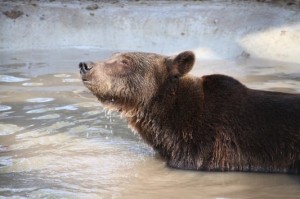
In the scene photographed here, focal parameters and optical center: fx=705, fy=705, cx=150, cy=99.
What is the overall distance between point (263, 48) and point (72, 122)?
6.02 meters

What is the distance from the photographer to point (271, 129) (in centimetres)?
682

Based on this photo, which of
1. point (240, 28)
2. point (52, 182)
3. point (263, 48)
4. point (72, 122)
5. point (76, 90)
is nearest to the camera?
point (52, 182)

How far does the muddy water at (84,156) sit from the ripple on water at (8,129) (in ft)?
0.04

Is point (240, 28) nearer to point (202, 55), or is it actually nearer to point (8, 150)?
point (202, 55)

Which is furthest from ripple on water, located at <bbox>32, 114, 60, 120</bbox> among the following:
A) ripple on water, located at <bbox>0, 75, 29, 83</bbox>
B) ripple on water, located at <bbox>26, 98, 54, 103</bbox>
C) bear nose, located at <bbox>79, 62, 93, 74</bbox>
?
ripple on water, located at <bbox>0, 75, 29, 83</bbox>

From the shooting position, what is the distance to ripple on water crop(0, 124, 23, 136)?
8.41 meters

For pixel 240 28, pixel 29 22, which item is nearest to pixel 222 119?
pixel 240 28

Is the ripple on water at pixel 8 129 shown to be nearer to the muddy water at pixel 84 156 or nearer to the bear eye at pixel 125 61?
the muddy water at pixel 84 156

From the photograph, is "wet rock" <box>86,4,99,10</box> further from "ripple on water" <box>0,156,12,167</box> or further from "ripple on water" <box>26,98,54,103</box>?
"ripple on water" <box>0,156,12,167</box>

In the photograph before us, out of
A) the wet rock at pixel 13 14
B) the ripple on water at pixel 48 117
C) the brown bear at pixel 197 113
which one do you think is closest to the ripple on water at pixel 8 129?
the ripple on water at pixel 48 117

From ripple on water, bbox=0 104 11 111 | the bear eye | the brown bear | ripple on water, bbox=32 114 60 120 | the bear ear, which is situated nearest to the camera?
the brown bear

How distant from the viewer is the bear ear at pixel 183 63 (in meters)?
7.18

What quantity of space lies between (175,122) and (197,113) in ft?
0.80

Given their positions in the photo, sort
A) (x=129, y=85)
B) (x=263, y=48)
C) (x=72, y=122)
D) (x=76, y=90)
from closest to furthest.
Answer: (x=129, y=85) → (x=72, y=122) → (x=76, y=90) → (x=263, y=48)
